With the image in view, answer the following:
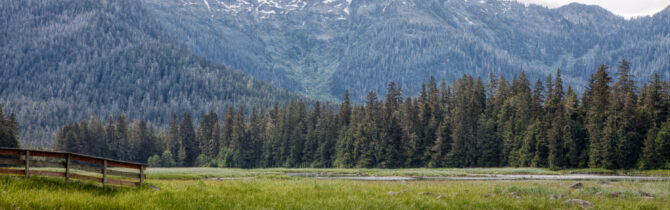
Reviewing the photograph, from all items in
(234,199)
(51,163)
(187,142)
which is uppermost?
(187,142)

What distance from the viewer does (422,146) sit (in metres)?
125

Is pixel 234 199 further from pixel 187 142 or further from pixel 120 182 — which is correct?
pixel 187 142

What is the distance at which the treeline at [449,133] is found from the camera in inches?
3497

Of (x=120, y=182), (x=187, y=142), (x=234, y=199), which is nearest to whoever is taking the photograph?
(x=234, y=199)

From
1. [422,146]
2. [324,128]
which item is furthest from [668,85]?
[324,128]

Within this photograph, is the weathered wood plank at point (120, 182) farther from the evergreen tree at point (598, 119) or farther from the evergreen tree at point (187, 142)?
the evergreen tree at point (187, 142)

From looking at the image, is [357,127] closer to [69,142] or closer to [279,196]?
[69,142]

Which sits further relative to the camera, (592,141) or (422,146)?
(422,146)

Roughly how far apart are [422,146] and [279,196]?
10193cm

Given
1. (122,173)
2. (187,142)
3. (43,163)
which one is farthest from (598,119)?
(187,142)

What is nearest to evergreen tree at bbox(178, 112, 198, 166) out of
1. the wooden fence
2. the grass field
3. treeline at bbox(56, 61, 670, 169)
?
treeline at bbox(56, 61, 670, 169)

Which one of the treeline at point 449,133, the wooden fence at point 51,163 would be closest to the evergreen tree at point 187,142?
the treeline at point 449,133

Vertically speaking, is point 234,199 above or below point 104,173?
below

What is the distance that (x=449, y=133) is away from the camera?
120625 millimetres
